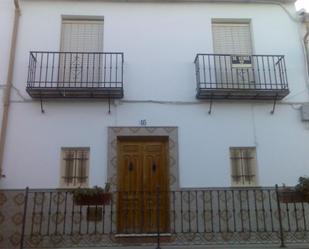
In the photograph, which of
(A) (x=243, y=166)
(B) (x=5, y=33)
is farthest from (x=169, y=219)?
(B) (x=5, y=33)

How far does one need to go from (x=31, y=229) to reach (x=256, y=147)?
5.19m

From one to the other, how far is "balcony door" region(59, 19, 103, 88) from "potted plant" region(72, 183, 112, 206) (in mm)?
2593

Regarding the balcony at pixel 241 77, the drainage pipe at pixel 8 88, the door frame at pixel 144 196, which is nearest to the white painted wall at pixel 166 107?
the drainage pipe at pixel 8 88

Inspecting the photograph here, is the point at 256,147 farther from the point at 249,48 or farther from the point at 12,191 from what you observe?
the point at 12,191

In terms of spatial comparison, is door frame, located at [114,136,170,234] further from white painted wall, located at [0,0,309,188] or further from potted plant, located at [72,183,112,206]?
potted plant, located at [72,183,112,206]

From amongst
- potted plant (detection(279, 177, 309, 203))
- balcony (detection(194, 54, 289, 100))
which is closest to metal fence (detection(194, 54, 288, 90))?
balcony (detection(194, 54, 289, 100))

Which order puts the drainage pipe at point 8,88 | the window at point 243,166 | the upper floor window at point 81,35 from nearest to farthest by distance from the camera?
the drainage pipe at point 8,88 → the window at point 243,166 → the upper floor window at point 81,35

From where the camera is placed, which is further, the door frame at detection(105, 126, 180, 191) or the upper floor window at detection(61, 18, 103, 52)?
the upper floor window at detection(61, 18, 103, 52)

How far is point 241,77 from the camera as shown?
9.71m

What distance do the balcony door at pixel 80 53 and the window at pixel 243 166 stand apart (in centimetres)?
360

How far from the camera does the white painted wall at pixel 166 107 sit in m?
8.82

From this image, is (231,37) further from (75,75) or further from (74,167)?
(74,167)

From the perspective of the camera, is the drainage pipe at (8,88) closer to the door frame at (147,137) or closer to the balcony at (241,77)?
the door frame at (147,137)

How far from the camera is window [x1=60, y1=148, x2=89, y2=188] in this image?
343 inches
